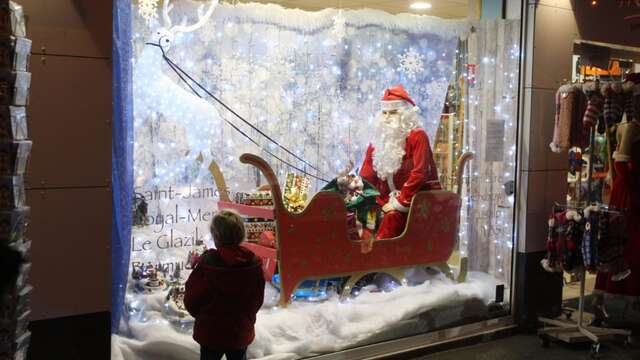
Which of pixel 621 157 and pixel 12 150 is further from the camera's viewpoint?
pixel 621 157

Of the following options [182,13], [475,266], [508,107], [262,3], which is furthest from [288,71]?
[475,266]

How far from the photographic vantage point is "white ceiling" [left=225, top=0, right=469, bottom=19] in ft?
14.6

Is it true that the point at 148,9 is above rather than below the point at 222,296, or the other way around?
above

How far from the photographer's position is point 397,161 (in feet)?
15.4

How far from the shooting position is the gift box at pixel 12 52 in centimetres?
225

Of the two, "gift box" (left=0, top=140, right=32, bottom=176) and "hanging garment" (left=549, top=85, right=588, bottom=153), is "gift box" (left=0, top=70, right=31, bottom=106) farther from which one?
"hanging garment" (left=549, top=85, right=588, bottom=153)

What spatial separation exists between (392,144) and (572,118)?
118 cm

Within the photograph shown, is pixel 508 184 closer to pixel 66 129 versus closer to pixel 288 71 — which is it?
pixel 288 71

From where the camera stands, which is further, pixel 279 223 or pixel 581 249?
pixel 581 249

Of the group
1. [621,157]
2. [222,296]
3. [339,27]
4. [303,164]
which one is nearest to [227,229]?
[222,296]

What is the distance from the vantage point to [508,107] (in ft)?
16.0

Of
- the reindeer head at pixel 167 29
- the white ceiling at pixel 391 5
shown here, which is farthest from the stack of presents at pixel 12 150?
the white ceiling at pixel 391 5

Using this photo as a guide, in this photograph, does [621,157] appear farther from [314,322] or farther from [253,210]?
[253,210]

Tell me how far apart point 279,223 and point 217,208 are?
1.23 feet
